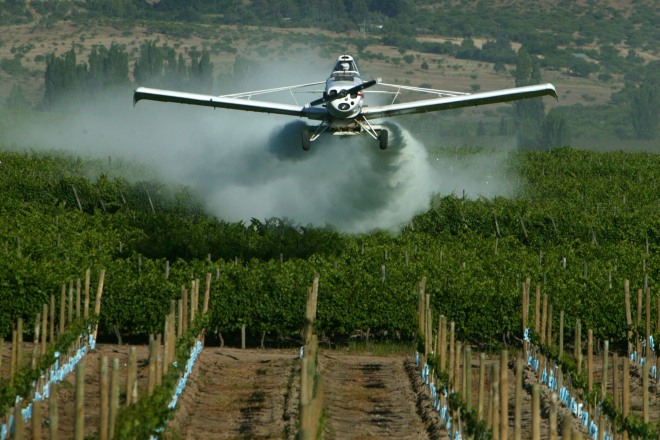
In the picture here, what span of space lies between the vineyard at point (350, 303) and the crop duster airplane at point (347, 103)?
4.38 metres

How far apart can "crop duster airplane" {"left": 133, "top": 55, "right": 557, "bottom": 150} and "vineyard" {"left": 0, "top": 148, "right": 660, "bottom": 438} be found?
14.4ft

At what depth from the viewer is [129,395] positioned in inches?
836

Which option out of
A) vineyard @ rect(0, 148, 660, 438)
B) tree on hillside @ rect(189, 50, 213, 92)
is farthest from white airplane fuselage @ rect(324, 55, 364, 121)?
tree on hillside @ rect(189, 50, 213, 92)

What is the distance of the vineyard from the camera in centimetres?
2508

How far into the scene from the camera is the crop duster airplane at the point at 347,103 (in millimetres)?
41906

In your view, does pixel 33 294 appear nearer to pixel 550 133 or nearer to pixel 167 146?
pixel 167 146

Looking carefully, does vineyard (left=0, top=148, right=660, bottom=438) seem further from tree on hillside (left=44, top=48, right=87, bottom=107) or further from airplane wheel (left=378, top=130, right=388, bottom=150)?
tree on hillside (left=44, top=48, right=87, bottom=107)

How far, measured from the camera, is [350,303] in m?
40.2

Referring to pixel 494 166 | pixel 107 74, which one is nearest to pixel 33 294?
pixel 494 166

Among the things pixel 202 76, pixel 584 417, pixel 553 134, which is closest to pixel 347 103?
pixel 584 417

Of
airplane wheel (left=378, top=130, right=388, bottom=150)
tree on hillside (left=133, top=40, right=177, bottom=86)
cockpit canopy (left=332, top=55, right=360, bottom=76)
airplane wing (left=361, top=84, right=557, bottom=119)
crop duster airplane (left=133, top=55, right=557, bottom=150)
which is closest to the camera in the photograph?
crop duster airplane (left=133, top=55, right=557, bottom=150)

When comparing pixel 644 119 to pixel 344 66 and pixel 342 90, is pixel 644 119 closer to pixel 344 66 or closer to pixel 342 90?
pixel 344 66

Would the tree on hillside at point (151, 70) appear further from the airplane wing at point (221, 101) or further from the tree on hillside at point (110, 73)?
the airplane wing at point (221, 101)

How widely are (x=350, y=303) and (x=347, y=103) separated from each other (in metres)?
6.28
